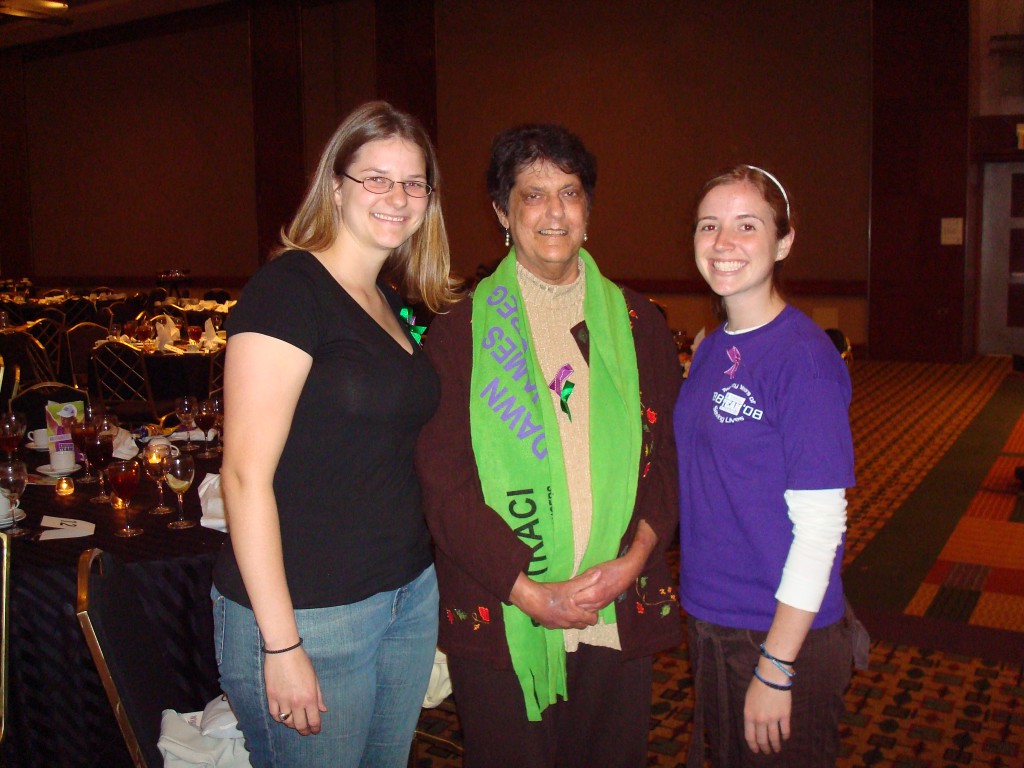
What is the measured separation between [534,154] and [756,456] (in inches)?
30.7

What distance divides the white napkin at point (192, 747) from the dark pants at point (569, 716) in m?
0.47

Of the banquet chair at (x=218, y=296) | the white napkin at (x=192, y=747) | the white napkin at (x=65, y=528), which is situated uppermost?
the banquet chair at (x=218, y=296)

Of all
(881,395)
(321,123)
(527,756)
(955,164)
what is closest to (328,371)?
(527,756)

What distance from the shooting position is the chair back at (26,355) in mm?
6621

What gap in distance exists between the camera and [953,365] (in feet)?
33.9

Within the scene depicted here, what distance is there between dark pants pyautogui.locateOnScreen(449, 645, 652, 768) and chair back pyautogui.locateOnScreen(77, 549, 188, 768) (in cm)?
63

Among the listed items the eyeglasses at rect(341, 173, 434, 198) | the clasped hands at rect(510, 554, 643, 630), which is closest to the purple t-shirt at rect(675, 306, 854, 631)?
the clasped hands at rect(510, 554, 643, 630)

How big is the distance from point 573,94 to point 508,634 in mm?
10722

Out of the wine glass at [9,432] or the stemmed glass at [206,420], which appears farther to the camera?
the stemmed glass at [206,420]

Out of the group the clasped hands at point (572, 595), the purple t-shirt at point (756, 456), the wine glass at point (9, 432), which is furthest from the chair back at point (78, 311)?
the purple t-shirt at point (756, 456)

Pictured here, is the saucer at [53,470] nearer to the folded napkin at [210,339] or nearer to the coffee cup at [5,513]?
the coffee cup at [5,513]

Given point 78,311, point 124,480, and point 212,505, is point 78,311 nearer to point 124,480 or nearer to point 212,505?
point 124,480

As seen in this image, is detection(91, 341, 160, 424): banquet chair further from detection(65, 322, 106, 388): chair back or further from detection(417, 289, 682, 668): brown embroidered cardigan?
detection(417, 289, 682, 668): brown embroidered cardigan

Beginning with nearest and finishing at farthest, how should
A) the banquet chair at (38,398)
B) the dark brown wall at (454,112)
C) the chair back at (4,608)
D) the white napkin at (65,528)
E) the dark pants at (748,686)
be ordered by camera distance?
1. the dark pants at (748,686)
2. the chair back at (4,608)
3. the white napkin at (65,528)
4. the banquet chair at (38,398)
5. the dark brown wall at (454,112)
